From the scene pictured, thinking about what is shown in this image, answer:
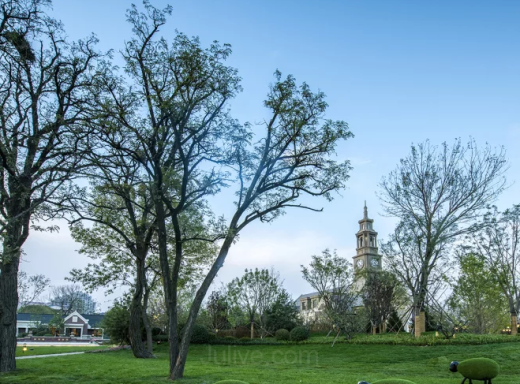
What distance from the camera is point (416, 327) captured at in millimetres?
22391

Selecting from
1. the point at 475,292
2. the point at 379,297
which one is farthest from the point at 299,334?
the point at 475,292

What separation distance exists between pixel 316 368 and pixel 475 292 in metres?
17.5

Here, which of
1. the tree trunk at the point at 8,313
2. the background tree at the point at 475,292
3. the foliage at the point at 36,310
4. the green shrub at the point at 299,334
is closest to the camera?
the tree trunk at the point at 8,313

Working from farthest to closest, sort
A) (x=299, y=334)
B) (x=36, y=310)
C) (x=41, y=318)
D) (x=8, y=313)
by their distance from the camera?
(x=36, y=310) < (x=41, y=318) < (x=299, y=334) < (x=8, y=313)

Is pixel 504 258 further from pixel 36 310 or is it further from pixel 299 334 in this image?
pixel 36 310

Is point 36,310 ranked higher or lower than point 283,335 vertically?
lower

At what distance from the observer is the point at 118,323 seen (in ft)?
88.0

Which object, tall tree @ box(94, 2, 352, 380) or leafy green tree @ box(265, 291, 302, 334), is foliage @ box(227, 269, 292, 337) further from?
tall tree @ box(94, 2, 352, 380)

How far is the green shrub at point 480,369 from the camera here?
7.19 meters

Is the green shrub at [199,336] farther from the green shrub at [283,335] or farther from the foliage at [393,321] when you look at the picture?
the foliage at [393,321]

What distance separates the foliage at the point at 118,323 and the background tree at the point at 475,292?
2068 centimetres

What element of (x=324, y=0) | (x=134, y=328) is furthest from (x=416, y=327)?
(x=324, y=0)

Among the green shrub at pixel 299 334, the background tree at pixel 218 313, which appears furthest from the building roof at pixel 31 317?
the green shrub at pixel 299 334

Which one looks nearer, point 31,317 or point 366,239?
point 366,239
